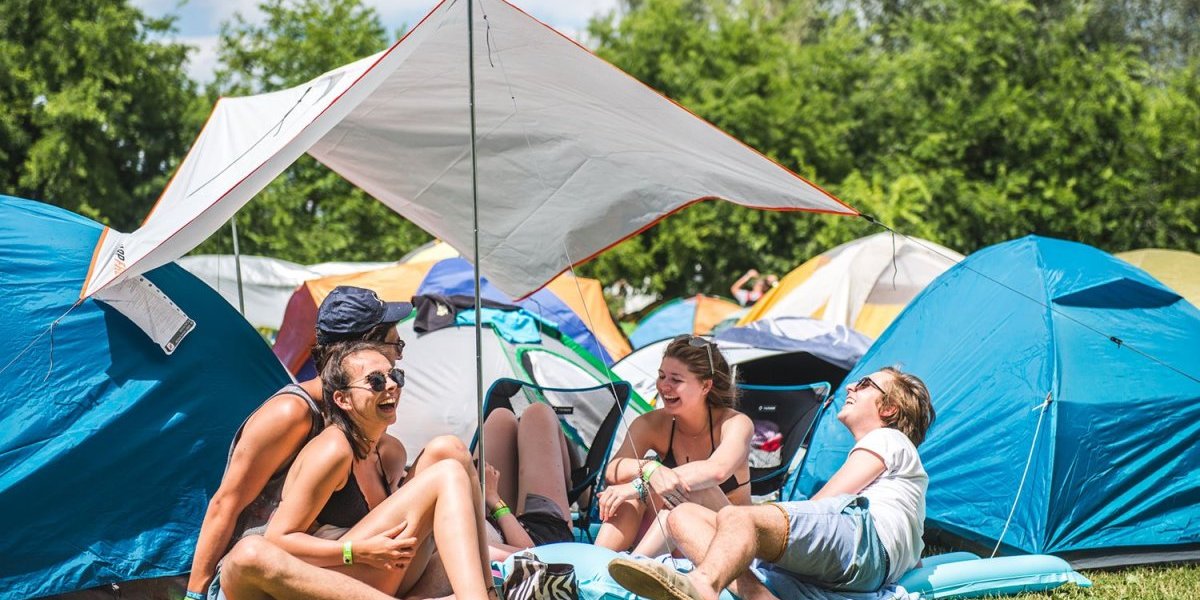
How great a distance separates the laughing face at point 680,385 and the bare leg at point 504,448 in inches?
27.4

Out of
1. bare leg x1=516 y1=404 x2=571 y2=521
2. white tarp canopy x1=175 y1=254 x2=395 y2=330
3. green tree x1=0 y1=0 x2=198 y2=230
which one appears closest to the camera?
bare leg x1=516 y1=404 x2=571 y2=521

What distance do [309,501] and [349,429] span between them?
0.74 feet

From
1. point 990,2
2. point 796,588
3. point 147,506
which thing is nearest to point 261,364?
point 147,506

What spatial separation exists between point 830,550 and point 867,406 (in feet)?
2.10

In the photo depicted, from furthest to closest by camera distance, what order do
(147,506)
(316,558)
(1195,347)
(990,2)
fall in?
(990,2)
(1195,347)
(147,506)
(316,558)

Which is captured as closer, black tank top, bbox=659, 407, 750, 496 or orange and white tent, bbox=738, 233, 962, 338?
black tank top, bbox=659, 407, 750, 496

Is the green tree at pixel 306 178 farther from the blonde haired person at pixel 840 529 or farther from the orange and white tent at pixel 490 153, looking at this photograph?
the blonde haired person at pixel 840 529

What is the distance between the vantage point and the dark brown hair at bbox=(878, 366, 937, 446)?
3.63 meters

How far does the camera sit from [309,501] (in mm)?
2826

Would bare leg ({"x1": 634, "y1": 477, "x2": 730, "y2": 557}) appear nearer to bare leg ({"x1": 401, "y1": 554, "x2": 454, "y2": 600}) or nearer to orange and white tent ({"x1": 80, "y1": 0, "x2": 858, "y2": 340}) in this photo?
bare leg ({"x1": 401, "y1": 554, "x2": 454, "y2": 600})

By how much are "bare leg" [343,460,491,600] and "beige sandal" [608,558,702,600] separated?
0.36m

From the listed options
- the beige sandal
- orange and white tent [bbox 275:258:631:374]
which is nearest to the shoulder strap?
the beige sandal

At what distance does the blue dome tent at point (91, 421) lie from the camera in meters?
3.34

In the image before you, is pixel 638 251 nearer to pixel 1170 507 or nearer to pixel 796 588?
pixel 1170 507
